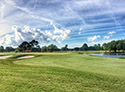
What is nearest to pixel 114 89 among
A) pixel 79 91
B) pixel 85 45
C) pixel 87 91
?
pixel 87 91

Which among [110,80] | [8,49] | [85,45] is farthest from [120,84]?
[85,45]

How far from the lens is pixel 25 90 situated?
4.48m

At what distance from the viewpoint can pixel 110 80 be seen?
21.1 ft

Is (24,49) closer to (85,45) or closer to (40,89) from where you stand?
(40,89)

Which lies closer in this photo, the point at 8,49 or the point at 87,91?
the point at 87,91

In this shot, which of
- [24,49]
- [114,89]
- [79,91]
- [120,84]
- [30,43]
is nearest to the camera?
[79,91]

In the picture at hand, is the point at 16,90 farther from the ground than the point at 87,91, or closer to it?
farther from the ground

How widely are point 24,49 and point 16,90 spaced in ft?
304

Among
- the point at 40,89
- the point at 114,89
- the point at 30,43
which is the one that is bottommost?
the point at 114,89

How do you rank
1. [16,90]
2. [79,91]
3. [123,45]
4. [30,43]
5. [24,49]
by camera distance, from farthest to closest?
1. [123,45]
2. [30,43]
3. [24,49]
4. [79,91]
5. [16,90]

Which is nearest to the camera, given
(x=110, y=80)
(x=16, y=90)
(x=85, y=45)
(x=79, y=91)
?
(x=16, y=90)

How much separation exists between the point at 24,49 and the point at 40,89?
92.7 metres

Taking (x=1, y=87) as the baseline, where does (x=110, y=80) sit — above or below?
below

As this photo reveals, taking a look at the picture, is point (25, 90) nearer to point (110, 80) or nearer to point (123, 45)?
point (110, 80)
